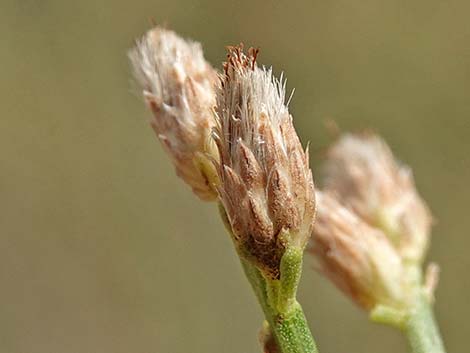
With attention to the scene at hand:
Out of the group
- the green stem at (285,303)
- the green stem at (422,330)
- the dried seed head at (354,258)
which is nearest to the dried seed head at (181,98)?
the green stem at (285,303)

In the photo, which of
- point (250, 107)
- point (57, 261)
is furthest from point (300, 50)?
point (250, 107)

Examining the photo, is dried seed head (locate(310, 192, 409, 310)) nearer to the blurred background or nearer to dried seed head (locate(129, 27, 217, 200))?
dried seed head (locate(129, 27, 217, 200))

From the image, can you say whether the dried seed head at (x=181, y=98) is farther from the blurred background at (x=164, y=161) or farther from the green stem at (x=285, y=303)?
the blurred background at (x=164, y=161)

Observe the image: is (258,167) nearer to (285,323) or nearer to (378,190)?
(285,323)

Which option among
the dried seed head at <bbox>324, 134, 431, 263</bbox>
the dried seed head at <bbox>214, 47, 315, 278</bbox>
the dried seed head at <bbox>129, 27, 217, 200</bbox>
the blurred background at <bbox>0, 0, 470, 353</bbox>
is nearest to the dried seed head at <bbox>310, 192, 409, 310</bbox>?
the dried seed head at <bbox>324, 134, 431, 263</bbox>

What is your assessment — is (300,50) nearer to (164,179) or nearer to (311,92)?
(311,92)
